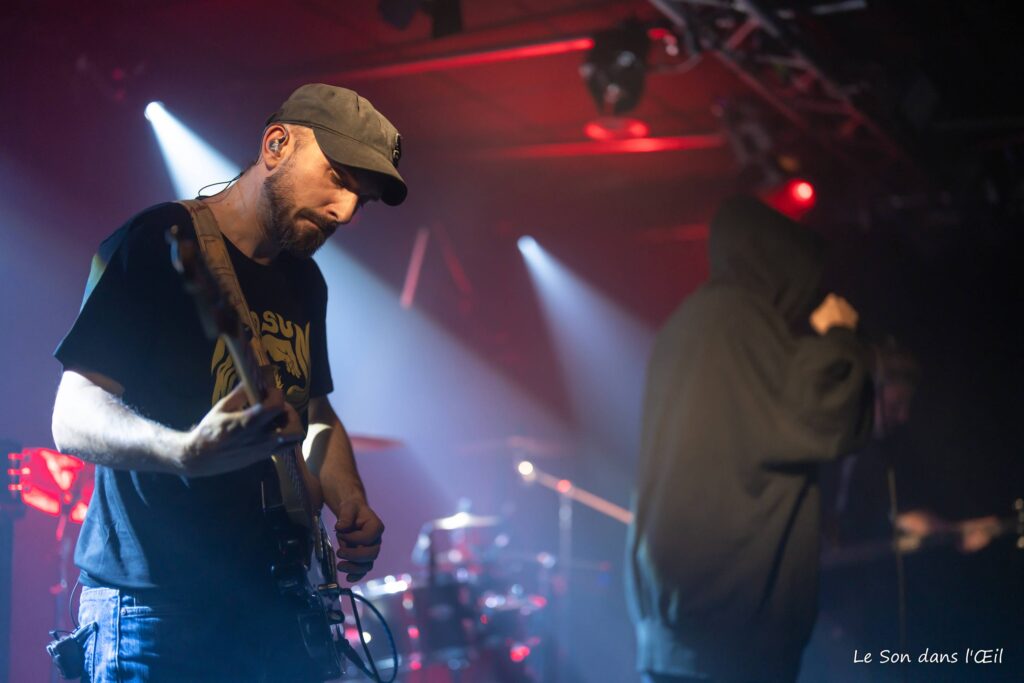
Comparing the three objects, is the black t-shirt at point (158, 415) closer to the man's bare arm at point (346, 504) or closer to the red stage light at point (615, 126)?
the man's bare arm at point (346, 504)

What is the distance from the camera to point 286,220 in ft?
7.07

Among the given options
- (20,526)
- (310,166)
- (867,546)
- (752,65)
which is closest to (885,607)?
(867,546)

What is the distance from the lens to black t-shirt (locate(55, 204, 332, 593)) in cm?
187

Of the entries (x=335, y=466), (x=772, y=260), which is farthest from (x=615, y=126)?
(x=335, y=466)

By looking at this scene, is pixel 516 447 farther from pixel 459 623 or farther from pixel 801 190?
pixel 801 190

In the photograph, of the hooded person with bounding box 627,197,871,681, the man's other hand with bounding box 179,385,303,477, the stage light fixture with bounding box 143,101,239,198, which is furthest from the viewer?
the stage light fixture with bounding box 143,101,239,198

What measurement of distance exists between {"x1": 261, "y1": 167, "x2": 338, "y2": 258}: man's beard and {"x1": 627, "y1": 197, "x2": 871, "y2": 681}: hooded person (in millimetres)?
1519

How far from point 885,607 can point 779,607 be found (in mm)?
1212

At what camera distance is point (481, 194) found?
992cm

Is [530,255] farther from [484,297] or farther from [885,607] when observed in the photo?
[885,607]

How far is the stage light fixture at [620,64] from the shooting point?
627 centimetres

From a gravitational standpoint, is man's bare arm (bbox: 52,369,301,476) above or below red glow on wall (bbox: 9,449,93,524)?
above

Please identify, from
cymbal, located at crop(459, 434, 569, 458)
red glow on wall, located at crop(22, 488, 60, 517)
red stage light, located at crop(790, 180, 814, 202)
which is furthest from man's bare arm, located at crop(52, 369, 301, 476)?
red stage light, located at crop(790, 180, 814, 202)

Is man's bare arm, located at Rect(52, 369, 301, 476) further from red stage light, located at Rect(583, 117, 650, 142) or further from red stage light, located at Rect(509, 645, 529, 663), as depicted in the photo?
red stage light, located at Rect(509, 645, 529, 663)
